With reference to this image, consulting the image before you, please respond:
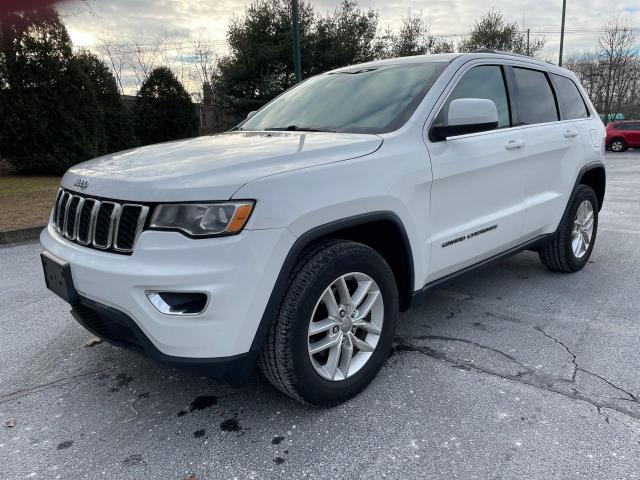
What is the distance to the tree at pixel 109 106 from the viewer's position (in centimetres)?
1430

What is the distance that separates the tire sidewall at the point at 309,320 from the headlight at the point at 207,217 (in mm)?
458

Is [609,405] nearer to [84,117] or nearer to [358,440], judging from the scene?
[358,440]

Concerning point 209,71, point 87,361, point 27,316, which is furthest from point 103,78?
point 87,361

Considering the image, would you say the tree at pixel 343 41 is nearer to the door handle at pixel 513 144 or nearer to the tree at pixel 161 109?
the tree at pixel 161 109

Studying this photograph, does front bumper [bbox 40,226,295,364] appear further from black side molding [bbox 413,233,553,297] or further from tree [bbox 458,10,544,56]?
tree [bbox 458,10,544,56]

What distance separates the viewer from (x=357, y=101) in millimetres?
3303

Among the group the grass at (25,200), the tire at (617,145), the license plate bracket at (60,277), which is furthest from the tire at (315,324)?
the tire at (617,145)

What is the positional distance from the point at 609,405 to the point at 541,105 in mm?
2504

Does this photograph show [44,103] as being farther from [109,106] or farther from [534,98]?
[534,98]

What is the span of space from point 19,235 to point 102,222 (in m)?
5.50

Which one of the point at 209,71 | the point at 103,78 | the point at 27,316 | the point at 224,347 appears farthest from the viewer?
the point at 209,71

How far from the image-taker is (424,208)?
2.86 metres

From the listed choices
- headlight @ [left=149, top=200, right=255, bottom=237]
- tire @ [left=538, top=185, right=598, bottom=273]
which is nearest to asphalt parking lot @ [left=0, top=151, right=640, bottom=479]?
tire @ [left=538, top=185, right=598, bottom=273]

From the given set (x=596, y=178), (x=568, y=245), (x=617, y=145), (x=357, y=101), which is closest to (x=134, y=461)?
(x=357, y=101)
